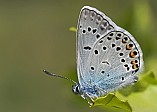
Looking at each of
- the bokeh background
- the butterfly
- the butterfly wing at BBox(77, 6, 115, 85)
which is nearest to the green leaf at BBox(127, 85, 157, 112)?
the butterfly

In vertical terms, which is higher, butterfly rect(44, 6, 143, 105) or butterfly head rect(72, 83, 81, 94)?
butterfly rect(44, 6, 143, 105)

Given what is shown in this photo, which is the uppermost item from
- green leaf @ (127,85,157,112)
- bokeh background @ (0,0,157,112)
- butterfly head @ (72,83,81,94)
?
green leaf @ (127,85,157,112)

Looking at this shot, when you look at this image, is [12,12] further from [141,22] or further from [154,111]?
Result: [154,111]

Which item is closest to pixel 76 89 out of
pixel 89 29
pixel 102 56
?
pixel 102 56

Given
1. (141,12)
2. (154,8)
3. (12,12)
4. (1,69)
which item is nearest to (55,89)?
(1,69)

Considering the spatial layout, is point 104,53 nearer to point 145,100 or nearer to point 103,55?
point 103,55

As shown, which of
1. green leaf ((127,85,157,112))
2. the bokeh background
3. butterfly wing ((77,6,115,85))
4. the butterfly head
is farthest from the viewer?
the bokeh background

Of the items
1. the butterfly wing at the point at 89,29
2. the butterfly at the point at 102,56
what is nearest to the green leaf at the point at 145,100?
the butterfly at the point at 102,56

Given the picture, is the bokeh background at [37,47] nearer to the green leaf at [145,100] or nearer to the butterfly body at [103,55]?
the butterfly body at [103,55]

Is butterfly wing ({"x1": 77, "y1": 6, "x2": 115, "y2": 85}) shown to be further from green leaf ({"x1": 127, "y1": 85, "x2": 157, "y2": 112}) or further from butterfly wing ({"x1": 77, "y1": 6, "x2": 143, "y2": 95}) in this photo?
green leaf ({"x1": 127, "y1": 85, "x2": 157, "y2": 112})
